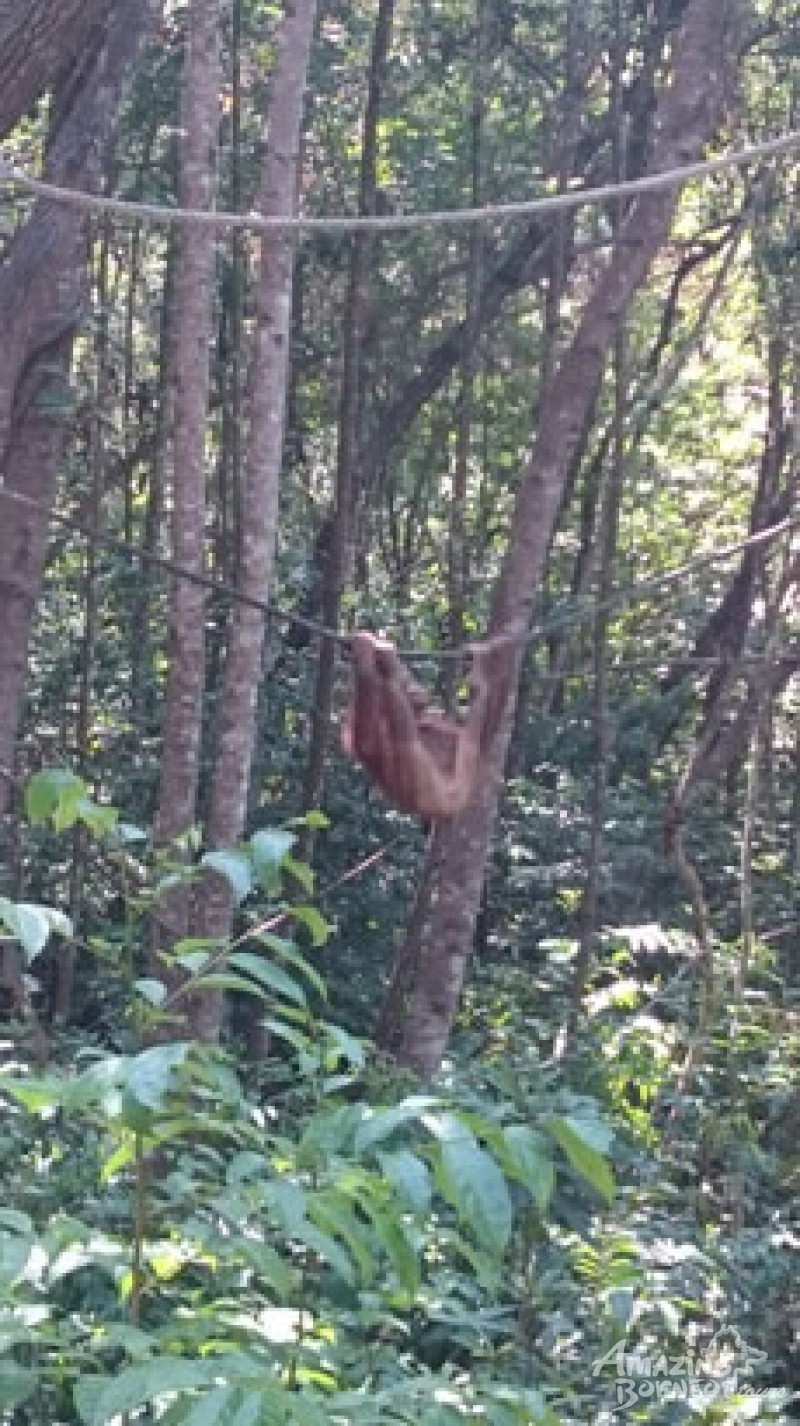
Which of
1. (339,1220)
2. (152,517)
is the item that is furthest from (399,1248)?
(152,517)

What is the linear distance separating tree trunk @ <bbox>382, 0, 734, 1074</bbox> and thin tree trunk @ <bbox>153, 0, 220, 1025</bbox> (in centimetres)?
82

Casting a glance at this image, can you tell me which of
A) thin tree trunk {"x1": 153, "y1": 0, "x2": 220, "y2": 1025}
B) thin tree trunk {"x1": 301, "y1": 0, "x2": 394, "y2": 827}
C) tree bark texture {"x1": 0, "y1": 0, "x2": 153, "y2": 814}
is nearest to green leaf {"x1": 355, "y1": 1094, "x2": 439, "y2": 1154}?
tree bark texture {"x1": 0, "y1": 0, "x2": 153, "y2": 814}

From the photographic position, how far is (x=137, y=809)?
941cm

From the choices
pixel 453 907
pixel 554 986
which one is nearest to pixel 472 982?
pixel 554 986

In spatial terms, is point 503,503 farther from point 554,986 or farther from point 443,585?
point 554,986

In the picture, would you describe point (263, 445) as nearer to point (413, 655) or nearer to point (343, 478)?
point (343, 478)

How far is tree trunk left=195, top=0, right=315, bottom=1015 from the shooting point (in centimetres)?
644

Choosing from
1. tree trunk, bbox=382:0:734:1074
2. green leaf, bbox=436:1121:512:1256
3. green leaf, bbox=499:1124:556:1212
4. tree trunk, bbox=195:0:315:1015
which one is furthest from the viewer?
tree trunk, bbox=195:0:315:1015

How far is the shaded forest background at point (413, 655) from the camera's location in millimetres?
2623

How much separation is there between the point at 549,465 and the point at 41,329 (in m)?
1.55

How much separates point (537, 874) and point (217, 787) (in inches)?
144

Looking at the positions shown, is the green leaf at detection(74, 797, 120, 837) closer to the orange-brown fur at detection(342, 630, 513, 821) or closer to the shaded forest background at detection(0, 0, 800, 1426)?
the shaded forest background at detection(0, 0, 800, 1426)

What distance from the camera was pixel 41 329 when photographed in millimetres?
6051

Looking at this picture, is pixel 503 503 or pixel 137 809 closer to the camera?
pixel 137 809
